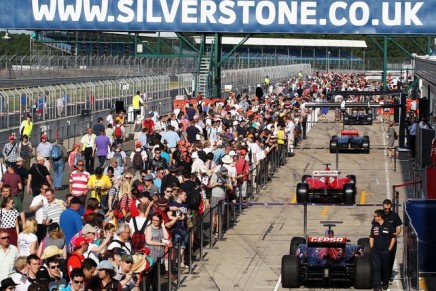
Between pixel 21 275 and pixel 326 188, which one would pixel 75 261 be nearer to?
pixel 21 275

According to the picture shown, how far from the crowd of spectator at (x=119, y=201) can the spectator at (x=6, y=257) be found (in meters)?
0.01

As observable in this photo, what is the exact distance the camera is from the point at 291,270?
18641mm

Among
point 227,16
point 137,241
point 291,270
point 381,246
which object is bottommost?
point 291,270

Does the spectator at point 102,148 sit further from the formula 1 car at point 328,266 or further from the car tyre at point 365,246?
the formula 1 car at point 328,266

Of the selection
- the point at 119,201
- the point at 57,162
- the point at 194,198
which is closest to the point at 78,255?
the point at 119,201

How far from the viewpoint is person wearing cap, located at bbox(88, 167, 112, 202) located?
2358cm

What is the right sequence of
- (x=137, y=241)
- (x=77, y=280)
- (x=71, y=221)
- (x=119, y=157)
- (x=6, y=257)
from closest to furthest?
(x=77, y=280) → (x=6, y=257) → (x=137, y=241) → (x=71, y=221) → (x=119, y=157)

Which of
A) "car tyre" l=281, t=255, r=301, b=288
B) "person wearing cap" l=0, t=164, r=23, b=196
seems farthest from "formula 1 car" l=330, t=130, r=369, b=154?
"car tyre" l=281, t=255, r=301, b=288

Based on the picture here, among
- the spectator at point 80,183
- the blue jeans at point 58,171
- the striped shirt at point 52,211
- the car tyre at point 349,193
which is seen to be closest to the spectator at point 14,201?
the striped shirt at point 52,211

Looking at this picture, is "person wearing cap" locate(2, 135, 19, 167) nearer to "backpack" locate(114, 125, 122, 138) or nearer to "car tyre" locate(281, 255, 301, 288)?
"backpack" locate(114, 125, 122, 138)

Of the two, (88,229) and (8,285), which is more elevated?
(88,229)

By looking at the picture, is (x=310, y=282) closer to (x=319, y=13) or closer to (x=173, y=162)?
(x=173, y=162)

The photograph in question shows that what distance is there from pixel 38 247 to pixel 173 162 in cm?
1108

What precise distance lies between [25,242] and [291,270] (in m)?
4.13
